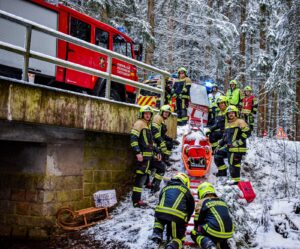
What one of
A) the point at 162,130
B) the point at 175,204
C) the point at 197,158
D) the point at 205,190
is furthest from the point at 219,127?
the point at 175,204

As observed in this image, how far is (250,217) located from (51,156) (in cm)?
425

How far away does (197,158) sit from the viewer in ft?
29.1

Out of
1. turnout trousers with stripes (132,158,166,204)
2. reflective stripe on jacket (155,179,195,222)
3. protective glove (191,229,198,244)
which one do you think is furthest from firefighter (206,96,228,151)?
protective glove (191,229,198,244)

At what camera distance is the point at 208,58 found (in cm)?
2250

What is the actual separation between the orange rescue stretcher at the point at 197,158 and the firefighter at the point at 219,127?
2.73 feet

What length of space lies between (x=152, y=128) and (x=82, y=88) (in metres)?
2.53

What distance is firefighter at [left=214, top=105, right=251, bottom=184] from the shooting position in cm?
854

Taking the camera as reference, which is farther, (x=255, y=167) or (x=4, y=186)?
(x=255, y=167)

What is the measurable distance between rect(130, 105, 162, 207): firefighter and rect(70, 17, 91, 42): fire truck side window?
333cm

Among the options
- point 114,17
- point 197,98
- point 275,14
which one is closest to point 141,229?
point 197,98

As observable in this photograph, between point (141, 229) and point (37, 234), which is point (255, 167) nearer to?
point (141, 229)

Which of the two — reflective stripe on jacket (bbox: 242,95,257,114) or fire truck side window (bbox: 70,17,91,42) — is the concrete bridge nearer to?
fire truck side window (bbox: 70,17,91,42)

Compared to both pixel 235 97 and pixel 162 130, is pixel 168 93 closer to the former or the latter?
pixel 235 97

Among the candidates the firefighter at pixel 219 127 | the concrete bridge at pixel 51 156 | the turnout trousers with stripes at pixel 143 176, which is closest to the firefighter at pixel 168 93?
the firefighter at pixel 219 127
